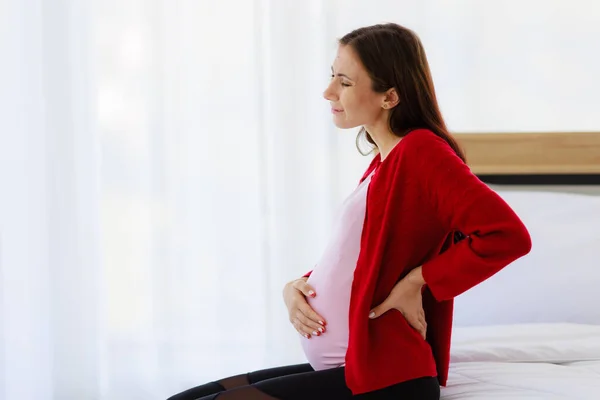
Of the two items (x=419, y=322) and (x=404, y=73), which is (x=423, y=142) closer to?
(x=404, y=73)

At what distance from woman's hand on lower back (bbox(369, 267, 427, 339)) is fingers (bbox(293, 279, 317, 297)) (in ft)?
0.53

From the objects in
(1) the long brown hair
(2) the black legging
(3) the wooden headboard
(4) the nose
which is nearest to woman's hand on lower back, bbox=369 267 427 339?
(2) the black legging

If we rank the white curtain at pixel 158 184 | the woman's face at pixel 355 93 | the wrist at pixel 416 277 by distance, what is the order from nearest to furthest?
the wrist at pixel 416 277
the woman's face at pixel 355 93
the white curtain at pixel 158 184

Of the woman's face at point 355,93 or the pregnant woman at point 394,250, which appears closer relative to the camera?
the pregnant woman at point 394,250

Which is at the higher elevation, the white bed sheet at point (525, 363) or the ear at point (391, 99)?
the ear at point (391, 99)

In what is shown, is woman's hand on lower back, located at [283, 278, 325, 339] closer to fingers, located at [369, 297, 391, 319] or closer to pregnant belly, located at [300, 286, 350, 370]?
pregnant belly, located at [300, 286, 350, 370]

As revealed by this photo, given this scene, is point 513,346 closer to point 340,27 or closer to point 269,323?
point 269,323

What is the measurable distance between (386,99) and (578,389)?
61 cm

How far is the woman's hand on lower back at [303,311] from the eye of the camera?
132cm

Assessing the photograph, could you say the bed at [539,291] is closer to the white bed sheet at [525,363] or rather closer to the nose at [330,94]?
the white bed sheet at [525,363]

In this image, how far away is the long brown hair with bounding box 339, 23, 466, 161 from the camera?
128 cm

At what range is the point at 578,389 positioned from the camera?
1.28 metres

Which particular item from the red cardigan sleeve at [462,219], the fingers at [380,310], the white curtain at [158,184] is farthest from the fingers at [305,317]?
the white curtain at [158,184]

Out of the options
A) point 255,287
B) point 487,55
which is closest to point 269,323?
point 255,287
